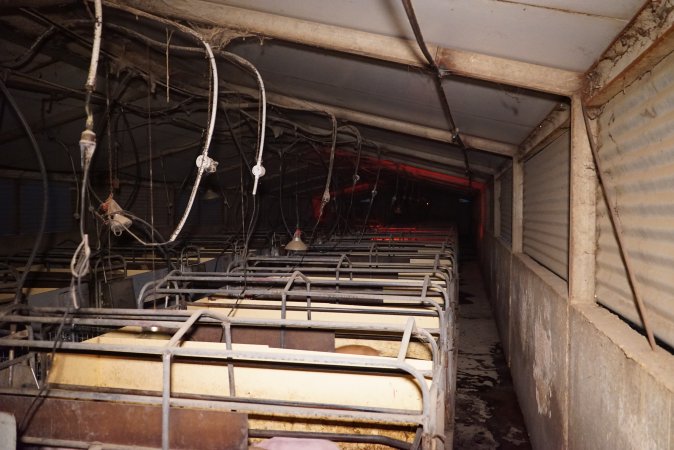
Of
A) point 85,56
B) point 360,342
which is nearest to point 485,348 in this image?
point 360,342

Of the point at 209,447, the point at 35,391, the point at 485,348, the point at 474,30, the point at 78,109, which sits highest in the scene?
the point at 78,109

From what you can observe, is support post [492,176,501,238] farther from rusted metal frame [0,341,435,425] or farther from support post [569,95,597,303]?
rusted metal frame [0,341,435,425]

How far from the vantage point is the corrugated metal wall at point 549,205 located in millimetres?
4893

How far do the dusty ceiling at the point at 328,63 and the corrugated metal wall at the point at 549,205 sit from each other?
0.47 m

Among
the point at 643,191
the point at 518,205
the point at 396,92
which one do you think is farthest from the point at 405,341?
the point at 518,205

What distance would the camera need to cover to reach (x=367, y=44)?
13.1 feet

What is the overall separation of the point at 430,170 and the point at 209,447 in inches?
475

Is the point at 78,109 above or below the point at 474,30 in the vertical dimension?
above

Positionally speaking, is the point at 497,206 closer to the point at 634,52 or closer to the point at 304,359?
the point at 634,52

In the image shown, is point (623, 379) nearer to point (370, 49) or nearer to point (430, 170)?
point (370, 49)

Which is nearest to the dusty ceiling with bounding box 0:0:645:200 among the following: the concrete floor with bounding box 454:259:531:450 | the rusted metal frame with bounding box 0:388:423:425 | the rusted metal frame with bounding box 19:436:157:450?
the rusted metal frame with bounding box 0:388:423:425

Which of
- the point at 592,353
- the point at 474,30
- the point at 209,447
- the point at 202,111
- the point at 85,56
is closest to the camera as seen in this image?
the point at 209,447

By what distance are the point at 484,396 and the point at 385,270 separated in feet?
9.15

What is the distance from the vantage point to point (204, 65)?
23.0 ft
